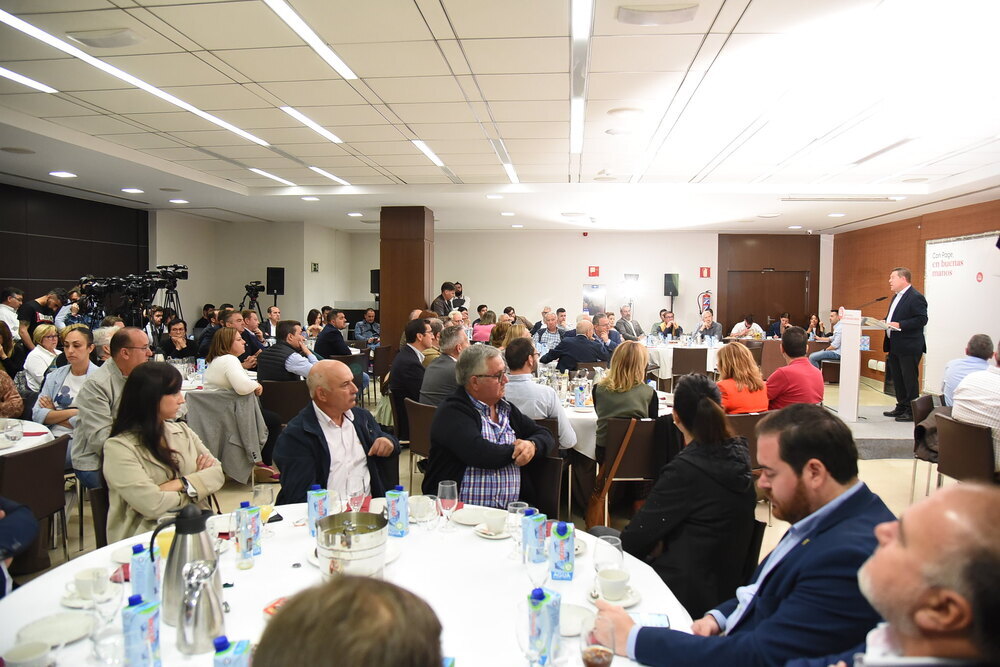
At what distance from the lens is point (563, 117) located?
19.5ft

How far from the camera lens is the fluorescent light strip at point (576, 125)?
5509mm

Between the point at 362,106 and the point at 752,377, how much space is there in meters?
4.09

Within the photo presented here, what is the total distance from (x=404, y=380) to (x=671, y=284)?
37.8 ft

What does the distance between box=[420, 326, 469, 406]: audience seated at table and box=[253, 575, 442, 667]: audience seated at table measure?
4.24m

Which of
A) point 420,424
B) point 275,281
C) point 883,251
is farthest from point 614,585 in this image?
point 883,251

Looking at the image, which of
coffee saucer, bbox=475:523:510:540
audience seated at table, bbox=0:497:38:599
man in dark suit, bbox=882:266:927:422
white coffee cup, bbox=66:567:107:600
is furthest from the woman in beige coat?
man in dark suit, bbox=882:266:927:422

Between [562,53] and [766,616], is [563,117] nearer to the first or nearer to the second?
[562,53]

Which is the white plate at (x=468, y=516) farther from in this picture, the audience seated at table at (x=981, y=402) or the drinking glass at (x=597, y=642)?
the audience seated at table at (x=981, y=402)

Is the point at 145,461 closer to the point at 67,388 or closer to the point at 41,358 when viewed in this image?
the point at 67,388

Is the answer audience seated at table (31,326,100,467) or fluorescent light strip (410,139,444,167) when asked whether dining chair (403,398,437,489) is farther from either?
fluorescent light strip (410,139,444,167)

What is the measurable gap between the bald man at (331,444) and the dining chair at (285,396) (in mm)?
2397

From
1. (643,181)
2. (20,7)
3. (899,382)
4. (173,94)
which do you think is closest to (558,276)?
(643,181)

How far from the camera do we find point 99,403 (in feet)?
11.8

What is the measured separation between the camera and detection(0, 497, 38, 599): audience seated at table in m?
2.01
